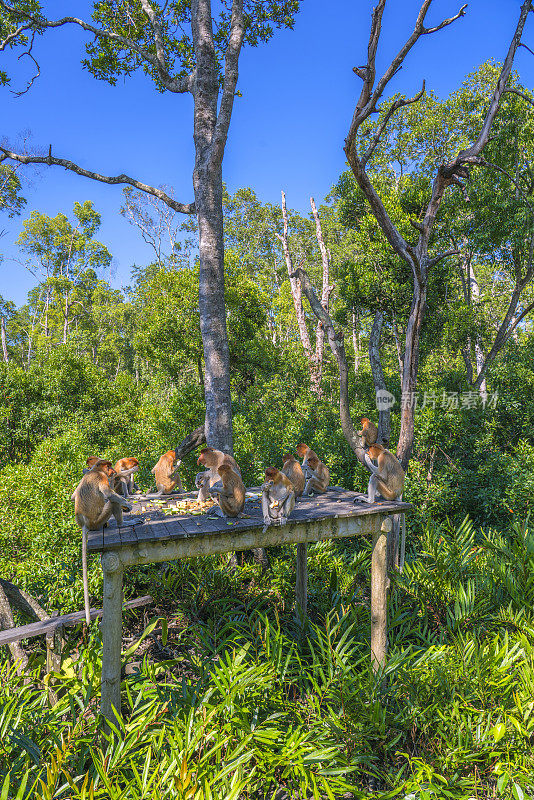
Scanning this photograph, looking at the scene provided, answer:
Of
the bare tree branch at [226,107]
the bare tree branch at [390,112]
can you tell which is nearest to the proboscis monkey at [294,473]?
the bare tree branch at [390,112]

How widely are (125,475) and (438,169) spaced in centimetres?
451

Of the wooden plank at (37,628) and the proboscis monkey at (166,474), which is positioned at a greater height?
the proboscis monkey at (166,474)

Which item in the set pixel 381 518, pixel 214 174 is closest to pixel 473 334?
pixel 214 174

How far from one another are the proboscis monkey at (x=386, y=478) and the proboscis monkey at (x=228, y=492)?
120cm

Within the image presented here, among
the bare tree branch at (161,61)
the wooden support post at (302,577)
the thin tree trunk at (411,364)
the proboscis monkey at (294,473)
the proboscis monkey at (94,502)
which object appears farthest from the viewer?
the bare tree branch at (161,61)

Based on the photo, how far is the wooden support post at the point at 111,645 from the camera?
3004 mm

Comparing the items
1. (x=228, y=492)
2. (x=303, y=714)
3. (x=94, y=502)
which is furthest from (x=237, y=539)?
(x=303, y=714)

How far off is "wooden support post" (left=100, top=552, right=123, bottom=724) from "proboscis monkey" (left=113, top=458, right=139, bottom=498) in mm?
1051

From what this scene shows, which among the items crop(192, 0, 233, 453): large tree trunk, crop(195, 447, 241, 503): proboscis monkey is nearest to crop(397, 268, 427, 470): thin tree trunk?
crop(192, 0, 233, 453): large tree trunk

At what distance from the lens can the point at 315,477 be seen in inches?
174

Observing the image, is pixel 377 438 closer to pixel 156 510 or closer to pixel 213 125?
pixel 156 510

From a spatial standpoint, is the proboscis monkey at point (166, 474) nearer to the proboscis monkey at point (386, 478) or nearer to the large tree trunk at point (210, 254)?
the large tree trunk at point (210, 254)

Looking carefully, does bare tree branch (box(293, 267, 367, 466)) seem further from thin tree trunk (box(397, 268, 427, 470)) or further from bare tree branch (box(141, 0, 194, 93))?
bare tree branch (box(141, 0, 194, 93))

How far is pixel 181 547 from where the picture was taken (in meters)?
3.09
